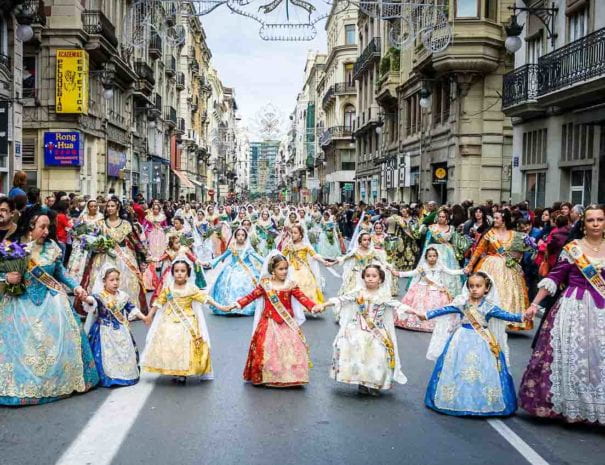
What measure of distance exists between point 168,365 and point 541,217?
386 inches

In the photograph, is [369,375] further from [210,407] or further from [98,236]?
[98,236]

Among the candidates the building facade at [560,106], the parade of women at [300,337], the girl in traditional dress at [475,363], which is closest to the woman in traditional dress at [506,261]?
the parade of women at [300,337]

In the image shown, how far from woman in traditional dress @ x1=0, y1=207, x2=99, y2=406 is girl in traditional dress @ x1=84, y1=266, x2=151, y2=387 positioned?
0.58 ft

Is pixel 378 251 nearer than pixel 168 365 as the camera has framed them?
No

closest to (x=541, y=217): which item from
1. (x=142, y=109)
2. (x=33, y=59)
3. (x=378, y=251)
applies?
(x=378, y=251)

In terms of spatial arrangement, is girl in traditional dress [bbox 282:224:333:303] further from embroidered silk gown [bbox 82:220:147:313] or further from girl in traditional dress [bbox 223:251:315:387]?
girl in traditional dress [bbox 223:251:315:387]

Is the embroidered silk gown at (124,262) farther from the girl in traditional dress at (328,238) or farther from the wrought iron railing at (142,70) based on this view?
the wrought iron railing at (142,70)

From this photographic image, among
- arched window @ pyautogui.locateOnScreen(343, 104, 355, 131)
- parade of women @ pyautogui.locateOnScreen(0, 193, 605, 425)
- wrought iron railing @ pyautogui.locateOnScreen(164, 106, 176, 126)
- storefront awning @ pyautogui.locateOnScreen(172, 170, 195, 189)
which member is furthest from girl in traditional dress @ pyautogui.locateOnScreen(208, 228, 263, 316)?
arched window @ pyautogui.locateOnScreen(343, 104, 355, 131)

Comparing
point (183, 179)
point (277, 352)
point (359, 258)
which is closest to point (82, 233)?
point (359, 258)

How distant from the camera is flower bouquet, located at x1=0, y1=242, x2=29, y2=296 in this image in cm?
712

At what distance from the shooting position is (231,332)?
A: 11469 millimetres

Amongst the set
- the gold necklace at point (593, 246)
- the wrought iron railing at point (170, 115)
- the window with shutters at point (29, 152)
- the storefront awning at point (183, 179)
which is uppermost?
the wrought iron railing at point (170, 115)

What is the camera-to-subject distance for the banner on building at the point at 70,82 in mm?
27984

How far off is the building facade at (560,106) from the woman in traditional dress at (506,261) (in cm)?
701
